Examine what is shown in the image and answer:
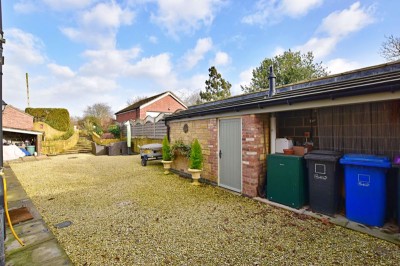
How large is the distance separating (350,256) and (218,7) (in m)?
9.96

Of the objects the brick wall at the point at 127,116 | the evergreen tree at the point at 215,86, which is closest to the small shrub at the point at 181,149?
the brick wall at the point at 127,116

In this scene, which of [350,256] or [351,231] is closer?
[350,256]

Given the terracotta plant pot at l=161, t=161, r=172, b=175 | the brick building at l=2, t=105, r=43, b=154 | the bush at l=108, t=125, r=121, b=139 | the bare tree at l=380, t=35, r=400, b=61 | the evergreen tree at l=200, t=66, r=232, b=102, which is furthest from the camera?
the evergreen tree at l=200, t=66, r=232, b=102

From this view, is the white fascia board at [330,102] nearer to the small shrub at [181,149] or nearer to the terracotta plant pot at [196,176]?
the terracotta plant pot at [196,176]

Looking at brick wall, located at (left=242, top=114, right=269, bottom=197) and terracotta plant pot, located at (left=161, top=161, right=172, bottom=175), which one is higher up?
brick wall, located at (left=242, top=114, right=269, bottom=197)

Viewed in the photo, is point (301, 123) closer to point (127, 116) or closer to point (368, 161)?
point (368, 161)

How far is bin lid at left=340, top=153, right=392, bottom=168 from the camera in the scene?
332 cm

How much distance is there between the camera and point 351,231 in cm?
346

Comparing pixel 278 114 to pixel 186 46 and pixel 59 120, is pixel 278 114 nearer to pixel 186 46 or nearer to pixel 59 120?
pixel 186 46

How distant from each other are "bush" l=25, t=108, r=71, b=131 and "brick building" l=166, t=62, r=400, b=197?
2099cm

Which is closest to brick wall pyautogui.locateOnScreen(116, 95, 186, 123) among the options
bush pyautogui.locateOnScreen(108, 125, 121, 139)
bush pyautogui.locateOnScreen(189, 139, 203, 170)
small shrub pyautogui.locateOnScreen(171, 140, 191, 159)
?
bush pyautogui.locateOnScreen(108, 125, 121, 139)

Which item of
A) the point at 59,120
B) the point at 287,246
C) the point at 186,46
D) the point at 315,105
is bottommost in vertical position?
the point at 287,246

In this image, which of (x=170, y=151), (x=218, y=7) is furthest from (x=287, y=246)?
(x=218, y=7)

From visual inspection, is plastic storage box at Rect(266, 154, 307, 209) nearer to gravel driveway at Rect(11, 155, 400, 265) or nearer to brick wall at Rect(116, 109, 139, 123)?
gravel driveway at Rect(11, 155, 400, 265)
